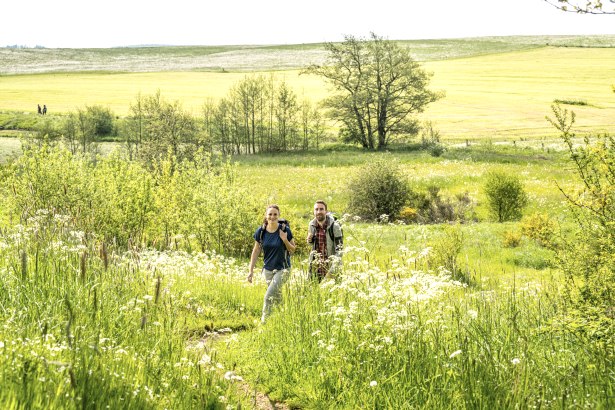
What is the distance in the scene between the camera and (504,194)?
36.1 m

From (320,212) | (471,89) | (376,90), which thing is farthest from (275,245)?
(471,89)

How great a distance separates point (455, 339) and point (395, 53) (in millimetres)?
74282

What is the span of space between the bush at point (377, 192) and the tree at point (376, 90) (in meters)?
38.5

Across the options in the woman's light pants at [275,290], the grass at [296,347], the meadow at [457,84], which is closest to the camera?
the grass at [296,347]

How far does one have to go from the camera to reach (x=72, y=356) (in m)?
5.41

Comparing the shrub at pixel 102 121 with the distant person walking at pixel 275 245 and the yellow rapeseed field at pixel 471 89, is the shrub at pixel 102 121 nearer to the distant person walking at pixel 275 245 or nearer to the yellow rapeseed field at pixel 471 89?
the yellow rapeseed field at pixel 471 89

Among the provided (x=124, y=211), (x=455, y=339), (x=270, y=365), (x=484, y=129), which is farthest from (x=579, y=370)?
(x=484, y=129)

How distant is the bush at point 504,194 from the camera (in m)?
35.9

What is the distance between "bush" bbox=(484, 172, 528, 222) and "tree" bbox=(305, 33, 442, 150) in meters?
39.8

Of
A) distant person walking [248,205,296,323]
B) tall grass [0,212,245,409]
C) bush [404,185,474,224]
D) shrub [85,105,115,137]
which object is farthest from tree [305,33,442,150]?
tall grass [0,212,245,409]

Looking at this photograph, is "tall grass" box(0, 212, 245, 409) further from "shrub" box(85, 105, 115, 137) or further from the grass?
"shrub" box(85, 105, 115, 137)

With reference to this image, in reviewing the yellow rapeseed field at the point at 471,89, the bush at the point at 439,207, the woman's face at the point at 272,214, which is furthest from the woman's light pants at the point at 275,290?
the yellow rapeseed field at the point at 471,89

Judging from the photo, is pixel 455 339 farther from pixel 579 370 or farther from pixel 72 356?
pixel 72 356

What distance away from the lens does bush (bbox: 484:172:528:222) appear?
35938mm
